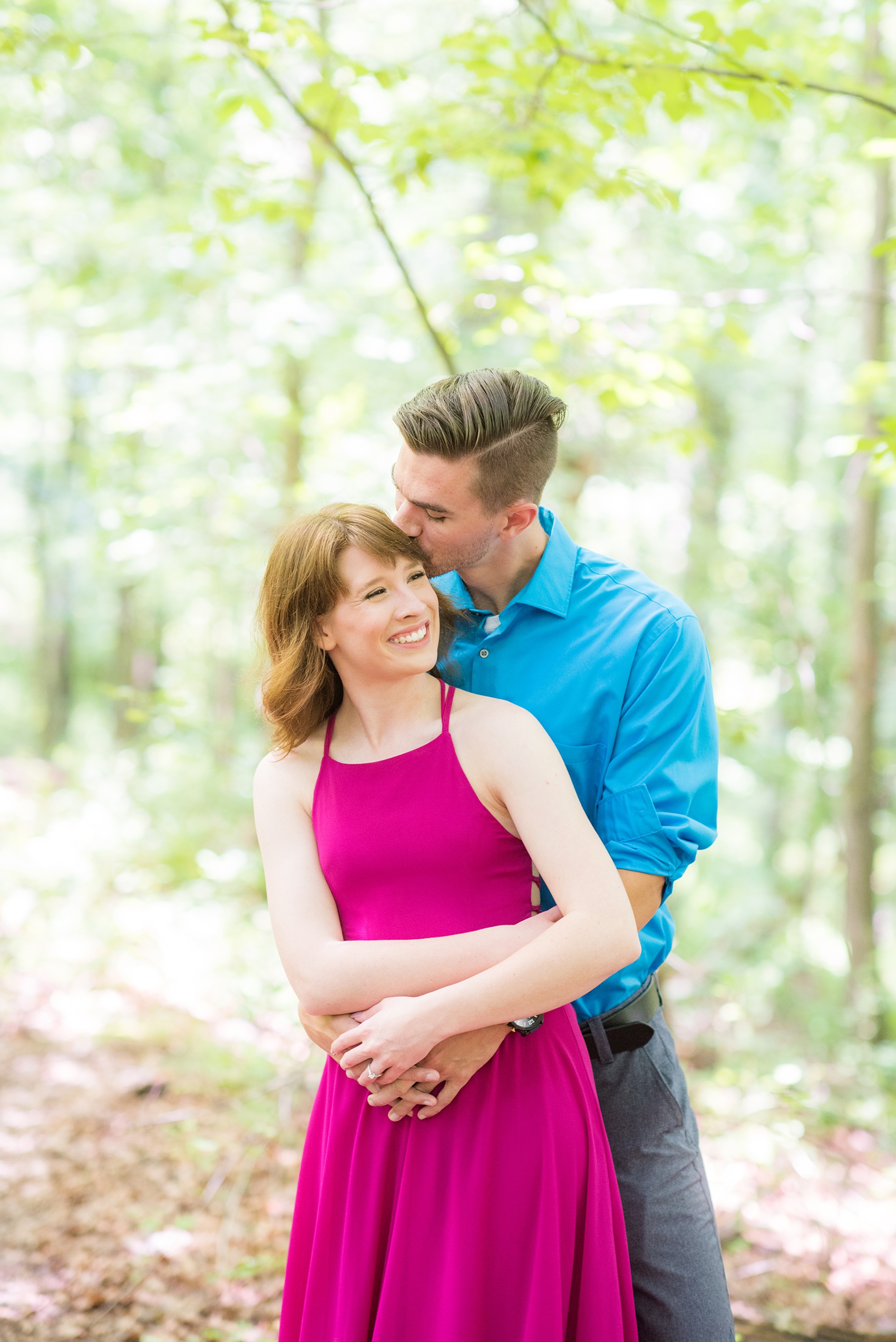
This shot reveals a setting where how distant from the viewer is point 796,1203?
4.32m

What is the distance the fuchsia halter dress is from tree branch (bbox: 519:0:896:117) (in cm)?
210

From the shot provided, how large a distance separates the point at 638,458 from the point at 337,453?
2.65m

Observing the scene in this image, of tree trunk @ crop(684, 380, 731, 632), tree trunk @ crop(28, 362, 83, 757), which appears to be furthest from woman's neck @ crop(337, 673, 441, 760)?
tree trunk @ crop(28, 362, 83, 757)

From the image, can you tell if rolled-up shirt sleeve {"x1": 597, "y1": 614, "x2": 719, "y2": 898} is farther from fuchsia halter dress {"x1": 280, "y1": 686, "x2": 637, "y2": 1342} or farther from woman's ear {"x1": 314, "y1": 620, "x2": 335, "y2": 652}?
woman's ear {"x1": 314, "y1": 620, "x2": 335, "y2": 652}

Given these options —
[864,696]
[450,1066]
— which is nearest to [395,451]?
[450,1066]

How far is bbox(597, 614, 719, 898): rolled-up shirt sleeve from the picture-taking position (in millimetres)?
1946

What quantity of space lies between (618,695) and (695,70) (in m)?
1.92

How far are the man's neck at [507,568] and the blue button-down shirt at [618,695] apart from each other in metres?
0.05

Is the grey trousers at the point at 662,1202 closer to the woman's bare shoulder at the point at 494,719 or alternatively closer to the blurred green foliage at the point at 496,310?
the woman's bare shoulder at the point at 494,719

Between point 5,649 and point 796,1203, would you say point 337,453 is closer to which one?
point 796,1203

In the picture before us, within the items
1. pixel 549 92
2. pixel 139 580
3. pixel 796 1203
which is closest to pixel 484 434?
pixel 549 92

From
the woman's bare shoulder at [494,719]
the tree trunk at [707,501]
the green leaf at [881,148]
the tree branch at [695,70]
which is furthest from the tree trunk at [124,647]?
the woman's bare shoulder at [494,719]

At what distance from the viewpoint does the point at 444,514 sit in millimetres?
2227

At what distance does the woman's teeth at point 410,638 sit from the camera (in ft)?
6.40
